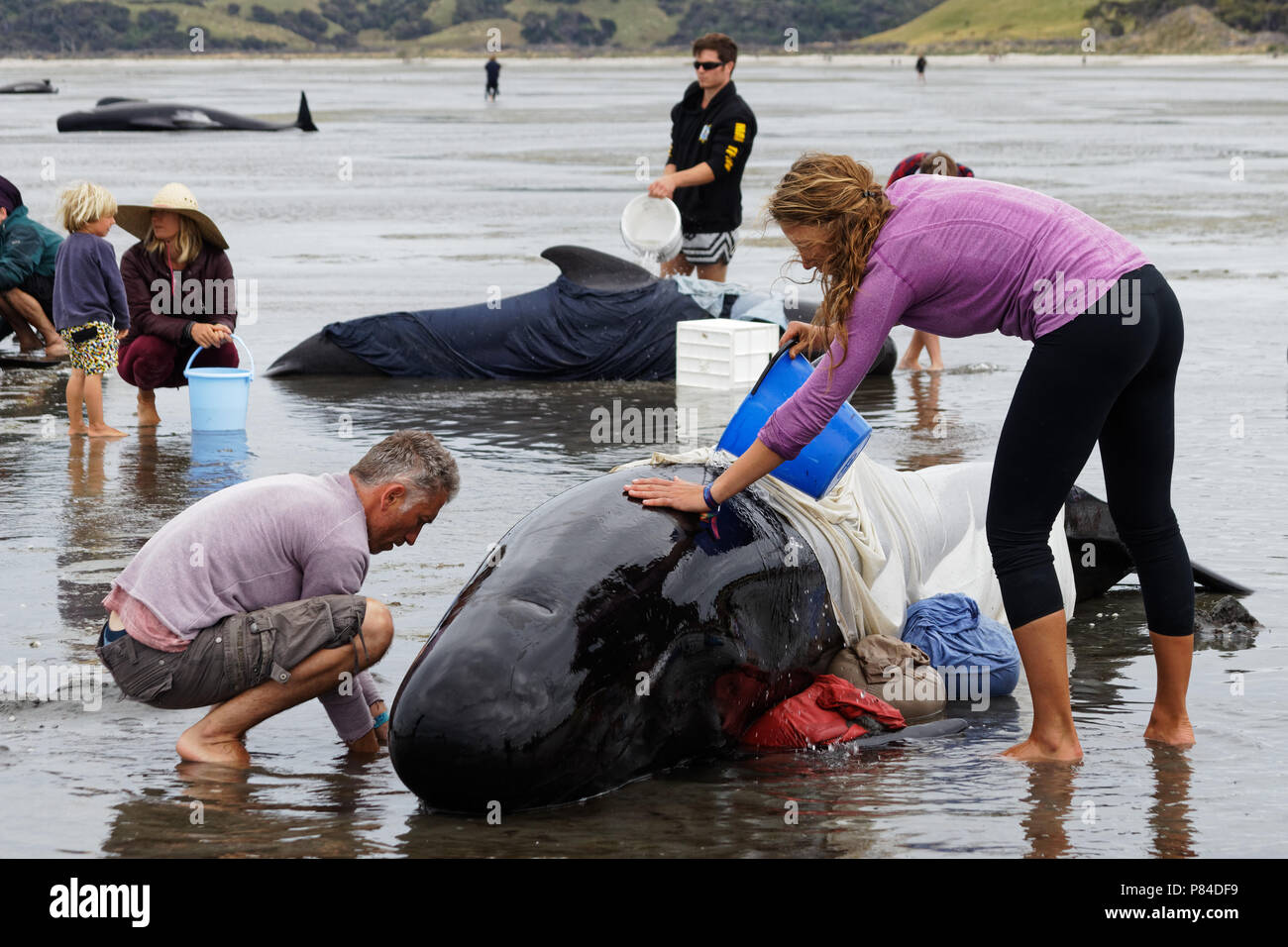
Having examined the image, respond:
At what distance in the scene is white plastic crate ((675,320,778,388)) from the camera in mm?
11555

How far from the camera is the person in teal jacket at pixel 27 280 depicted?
13.0m

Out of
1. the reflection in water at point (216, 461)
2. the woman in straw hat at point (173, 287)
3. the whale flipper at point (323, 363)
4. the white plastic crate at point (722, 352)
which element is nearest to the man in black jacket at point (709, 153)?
the white plastic crate at point (722, 352)

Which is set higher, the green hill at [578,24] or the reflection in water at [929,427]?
the green hill at [578,24]

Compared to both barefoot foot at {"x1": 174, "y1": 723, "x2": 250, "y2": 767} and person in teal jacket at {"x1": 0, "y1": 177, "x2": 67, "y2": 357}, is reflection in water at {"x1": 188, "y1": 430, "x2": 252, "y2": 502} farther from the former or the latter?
barefoot foot at {"x1": 174, "y1": 723, "x2": 250, "y2": 767}

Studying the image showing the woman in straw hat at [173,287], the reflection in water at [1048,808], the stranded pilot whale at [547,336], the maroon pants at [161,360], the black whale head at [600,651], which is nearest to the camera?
the reflection in water at [1048,808]

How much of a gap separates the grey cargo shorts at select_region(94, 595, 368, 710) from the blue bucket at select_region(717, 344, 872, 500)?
5.02 feet

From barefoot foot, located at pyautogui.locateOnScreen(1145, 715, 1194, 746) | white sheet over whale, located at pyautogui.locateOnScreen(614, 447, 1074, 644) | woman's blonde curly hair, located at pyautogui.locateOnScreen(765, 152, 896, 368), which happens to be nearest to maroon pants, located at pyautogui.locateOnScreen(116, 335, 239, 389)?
white sheet over whale, located at pyautogui.locateOnScreen(614, 447, 1074, 644)

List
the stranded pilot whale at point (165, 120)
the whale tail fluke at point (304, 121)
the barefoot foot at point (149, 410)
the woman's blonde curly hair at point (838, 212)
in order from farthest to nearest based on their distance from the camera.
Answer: the stranded pilot whale at point (165, 120) < the whale tail fluke at point (304, 121) < the barefoot foot at point (149, 410) < the woman's blonde curly hair at point (838, 212)

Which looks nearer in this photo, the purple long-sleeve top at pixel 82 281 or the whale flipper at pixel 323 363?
the purple long-sleeve top at pixel 82 281

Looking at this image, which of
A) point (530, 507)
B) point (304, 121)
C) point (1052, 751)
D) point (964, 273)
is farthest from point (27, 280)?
point (304, 121)

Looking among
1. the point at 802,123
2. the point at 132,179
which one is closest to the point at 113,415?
the point at 132,179

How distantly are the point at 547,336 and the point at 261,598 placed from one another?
287 inches

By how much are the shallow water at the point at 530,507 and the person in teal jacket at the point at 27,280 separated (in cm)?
69

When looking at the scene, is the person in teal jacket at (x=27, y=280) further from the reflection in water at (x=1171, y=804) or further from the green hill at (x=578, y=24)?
the green hill at (x=578, y=24)
